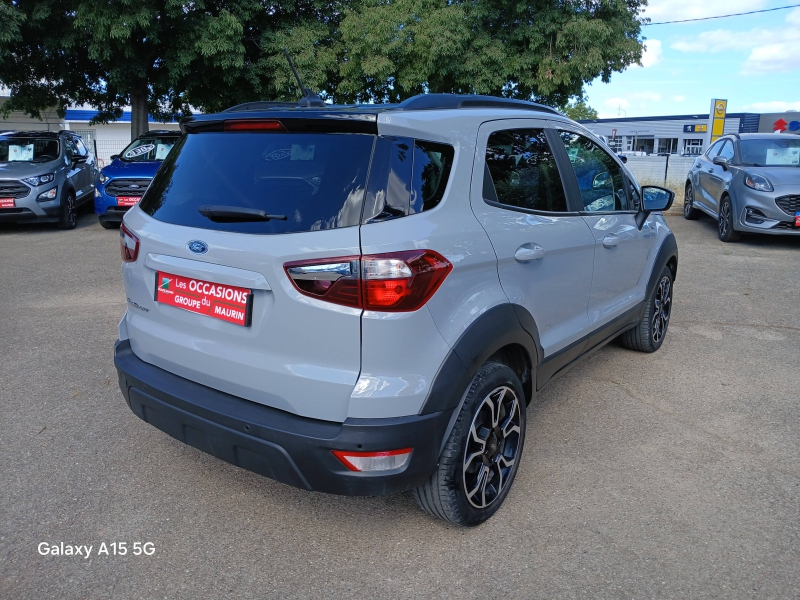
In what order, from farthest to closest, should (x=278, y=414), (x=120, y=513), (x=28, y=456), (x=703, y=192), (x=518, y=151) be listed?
(x=703, y=192) → (x=28, y=456) → (x=518, y=151) → (x=120, y=513) → (x=278, y=414)

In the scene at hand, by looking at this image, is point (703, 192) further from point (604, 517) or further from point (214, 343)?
point (214, 343)

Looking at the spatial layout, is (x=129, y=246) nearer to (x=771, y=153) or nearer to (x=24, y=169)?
(x=24, y=169)

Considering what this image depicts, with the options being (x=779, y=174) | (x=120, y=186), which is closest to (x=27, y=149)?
(x=120, y=186)

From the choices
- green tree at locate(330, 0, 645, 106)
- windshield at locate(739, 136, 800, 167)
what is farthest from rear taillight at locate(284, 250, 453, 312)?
green tree at locate(330, 0, 645, 106)

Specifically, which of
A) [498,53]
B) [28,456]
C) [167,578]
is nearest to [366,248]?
[167,578]

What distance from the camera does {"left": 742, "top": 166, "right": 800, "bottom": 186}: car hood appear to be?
9898 millimetres

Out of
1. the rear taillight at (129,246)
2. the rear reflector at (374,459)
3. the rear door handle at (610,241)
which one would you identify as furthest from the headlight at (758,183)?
the rear taillight at (129,246)

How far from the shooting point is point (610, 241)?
160 inches

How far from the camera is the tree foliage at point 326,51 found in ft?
51.0

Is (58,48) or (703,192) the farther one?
(58,48)

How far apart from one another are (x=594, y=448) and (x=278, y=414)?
199cm

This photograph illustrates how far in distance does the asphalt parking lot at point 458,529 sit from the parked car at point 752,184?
224 inches

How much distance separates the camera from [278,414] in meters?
2.56

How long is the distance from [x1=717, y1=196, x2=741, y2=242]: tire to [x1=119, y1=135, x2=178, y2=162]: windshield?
938cm
